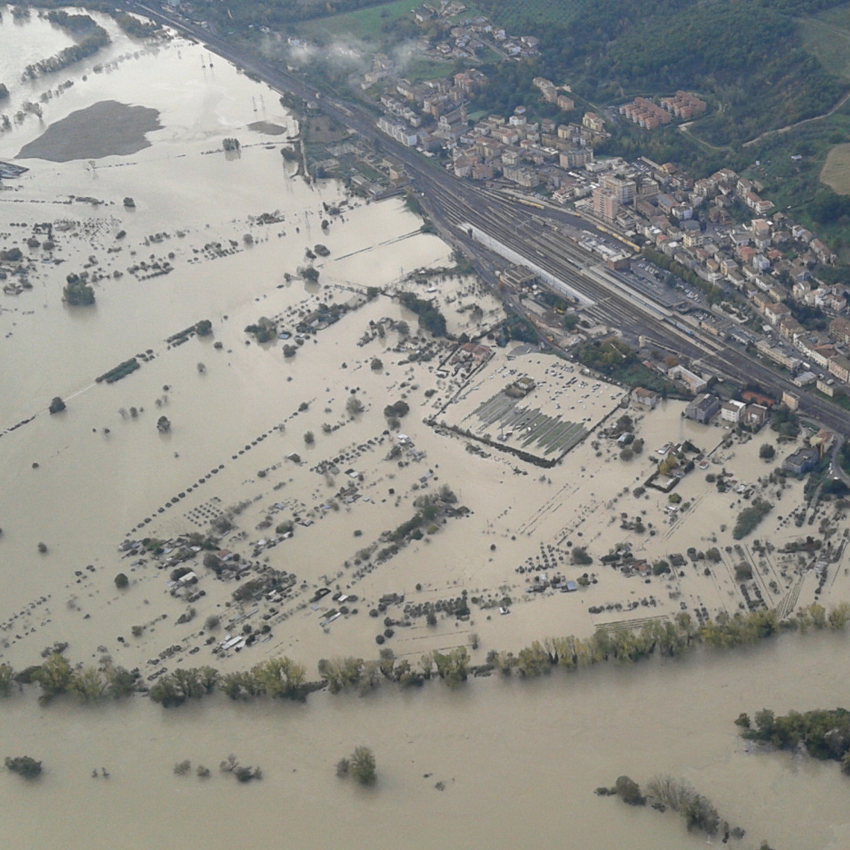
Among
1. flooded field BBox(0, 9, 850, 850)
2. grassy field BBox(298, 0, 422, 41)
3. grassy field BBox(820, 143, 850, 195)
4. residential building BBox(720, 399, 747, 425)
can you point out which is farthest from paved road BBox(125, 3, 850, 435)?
grassy field BBox(820, 143, 850, 195)

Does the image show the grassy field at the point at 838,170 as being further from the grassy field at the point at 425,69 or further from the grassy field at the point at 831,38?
the grassy field at the point at 425,69

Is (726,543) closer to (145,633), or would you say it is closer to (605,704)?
(605,704)

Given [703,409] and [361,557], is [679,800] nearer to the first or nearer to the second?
[361,557]

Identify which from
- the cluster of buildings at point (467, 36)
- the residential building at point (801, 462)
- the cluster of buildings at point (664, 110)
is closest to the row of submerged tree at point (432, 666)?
the residential building at point (801, 462)

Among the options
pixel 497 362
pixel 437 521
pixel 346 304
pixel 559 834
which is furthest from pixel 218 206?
pixel 559 834

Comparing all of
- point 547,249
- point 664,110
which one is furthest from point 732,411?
point 664,110
